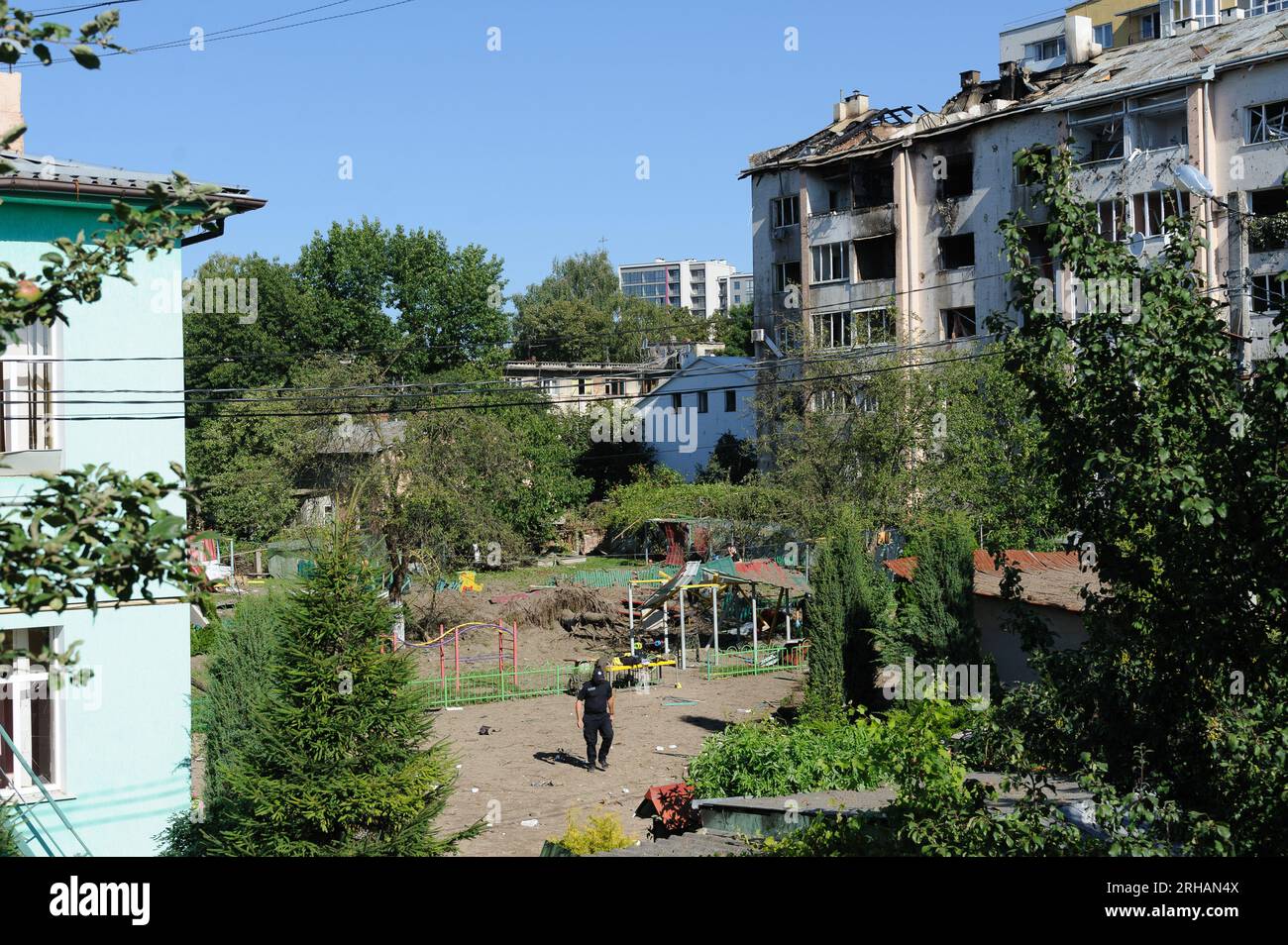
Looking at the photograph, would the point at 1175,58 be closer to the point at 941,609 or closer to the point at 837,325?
the point at 837,325

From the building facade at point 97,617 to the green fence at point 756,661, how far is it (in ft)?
56.4

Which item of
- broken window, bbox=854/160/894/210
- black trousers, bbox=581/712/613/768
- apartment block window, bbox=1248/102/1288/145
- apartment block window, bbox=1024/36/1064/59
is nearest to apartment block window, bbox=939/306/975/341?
broken window, bbox=854/160/894/210

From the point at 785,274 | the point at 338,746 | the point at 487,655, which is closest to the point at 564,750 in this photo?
the point at 487,655

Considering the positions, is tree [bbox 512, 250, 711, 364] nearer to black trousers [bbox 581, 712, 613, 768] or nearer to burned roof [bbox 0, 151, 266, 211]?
black trousers [bbox 581, 712, 613, 768]

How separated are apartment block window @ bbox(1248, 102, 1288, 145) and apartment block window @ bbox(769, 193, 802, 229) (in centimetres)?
1710

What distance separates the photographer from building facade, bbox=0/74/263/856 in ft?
38.8

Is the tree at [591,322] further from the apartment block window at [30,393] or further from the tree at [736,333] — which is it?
the apartment block window at [30,393]

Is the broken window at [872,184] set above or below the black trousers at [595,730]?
above

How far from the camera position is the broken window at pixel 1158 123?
38406 mm

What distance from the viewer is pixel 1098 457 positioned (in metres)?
6.52

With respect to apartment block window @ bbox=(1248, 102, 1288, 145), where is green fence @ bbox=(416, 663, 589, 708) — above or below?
below

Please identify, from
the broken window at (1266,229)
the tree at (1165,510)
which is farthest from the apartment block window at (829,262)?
the tree at (1165,510)

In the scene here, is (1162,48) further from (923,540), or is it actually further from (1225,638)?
(1225,638)
